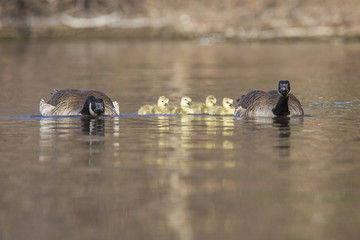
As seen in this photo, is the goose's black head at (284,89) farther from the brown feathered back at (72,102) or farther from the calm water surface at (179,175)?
the brown feathered back at (72,102)

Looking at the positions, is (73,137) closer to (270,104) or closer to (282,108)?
(282,108)

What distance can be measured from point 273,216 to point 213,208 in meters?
0.86

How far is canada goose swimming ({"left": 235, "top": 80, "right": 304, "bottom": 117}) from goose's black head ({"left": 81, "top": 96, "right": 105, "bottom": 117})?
3805 millimetres

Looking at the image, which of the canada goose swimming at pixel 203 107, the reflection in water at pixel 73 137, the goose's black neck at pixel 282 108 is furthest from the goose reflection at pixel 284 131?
the reflection in water at pixel 73 137

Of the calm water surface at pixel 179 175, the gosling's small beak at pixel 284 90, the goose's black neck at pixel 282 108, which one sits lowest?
the calm water surface at pixel 179 175

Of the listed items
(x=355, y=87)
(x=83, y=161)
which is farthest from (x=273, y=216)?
(x=355, y=87)

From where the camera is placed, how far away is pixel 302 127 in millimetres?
21016

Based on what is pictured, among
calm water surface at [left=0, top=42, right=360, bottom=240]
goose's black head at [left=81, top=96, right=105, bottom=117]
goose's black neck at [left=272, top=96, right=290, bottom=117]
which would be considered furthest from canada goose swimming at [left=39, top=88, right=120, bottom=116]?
goose's black neck at [left=272, top=96, right=290, bottom=117]

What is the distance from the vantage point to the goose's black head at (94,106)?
22219mm

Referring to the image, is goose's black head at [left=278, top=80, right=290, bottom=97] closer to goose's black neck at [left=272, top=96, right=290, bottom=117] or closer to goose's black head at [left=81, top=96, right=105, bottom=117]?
goose's black neck at [left=272, top=96, right=290, bottom=117]

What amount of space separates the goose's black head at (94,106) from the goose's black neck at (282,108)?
14.6 ft

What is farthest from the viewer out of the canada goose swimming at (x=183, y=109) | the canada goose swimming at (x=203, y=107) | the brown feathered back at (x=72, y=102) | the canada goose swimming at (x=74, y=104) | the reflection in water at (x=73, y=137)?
the canada goose swimming at (x=203, y=107)

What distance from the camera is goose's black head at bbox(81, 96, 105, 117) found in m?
22.2

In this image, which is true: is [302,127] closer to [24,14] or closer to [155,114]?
[155,114]
